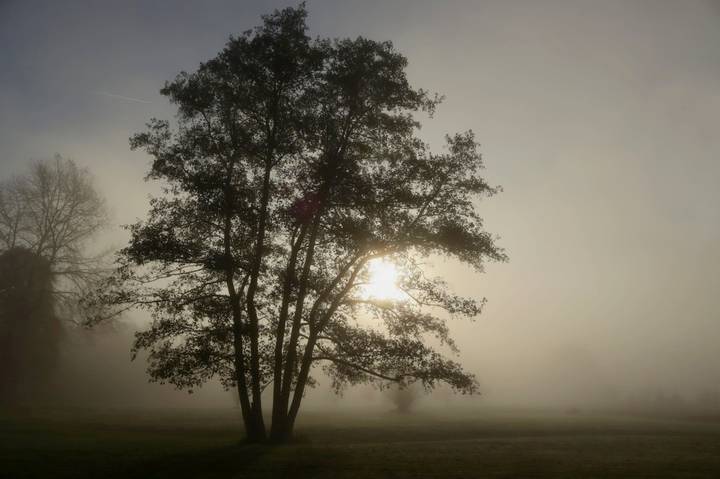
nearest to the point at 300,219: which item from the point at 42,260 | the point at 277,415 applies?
the point at 277,415

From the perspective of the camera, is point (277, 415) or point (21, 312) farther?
point (21, 312)

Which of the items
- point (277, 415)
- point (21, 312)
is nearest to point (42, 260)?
point (21, 312)

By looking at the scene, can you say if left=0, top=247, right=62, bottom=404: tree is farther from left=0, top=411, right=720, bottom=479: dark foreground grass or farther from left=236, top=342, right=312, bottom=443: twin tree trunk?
left=236, top=342, right=312, bottom=443: twin tree trunk

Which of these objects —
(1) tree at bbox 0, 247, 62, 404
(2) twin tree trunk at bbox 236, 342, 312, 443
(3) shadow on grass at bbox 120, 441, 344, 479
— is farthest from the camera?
(1) tree at bbox 0, 247, 62, 404

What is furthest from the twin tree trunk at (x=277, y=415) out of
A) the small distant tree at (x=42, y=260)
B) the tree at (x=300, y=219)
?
the small distant tree at (x=42, y=260)

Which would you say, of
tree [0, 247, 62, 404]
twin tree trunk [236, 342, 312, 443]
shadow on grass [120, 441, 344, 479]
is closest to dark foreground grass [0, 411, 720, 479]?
shadow on grass [120, 441, 344, 479]

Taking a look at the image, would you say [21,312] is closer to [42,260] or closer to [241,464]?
[42,260]

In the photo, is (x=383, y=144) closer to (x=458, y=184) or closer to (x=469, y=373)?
(x=458, y=184)

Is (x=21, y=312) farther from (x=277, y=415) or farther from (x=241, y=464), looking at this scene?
(x=241, y=464)

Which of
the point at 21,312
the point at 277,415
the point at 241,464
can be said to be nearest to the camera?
the point at 241,464

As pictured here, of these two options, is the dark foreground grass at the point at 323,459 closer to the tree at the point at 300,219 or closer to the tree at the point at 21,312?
the tree at the point at 300,219

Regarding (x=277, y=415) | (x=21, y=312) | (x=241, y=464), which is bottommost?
(x=241, y=464)

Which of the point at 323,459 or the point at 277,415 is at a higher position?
the point at 277,415

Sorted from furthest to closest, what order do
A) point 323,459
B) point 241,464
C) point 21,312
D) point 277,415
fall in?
point 21,312
point 277,415
point 323,459
point 241,464
